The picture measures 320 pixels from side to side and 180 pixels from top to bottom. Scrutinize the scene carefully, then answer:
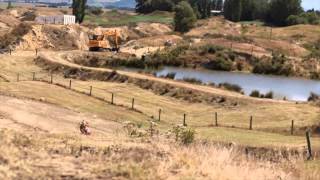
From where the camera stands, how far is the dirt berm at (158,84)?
5417 centimetres

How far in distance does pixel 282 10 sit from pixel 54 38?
8398cm

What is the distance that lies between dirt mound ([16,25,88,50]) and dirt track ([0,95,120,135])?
204ft

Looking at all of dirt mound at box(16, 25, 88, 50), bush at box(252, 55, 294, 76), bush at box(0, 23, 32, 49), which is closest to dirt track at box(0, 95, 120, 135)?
bush at box(0, 23, 32, 49)

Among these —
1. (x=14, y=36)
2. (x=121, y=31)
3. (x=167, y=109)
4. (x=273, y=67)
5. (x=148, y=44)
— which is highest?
(x=14, y=36)

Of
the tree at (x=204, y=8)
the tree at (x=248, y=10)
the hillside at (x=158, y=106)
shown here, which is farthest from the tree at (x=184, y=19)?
the tree at (x=204, y=8)

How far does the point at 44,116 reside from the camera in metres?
36.9

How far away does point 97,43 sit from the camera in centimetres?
9806

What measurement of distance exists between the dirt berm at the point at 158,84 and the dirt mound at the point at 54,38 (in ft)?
67.8

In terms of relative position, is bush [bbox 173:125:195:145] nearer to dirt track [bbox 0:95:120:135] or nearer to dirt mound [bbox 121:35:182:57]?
dirt track [bbox 0:95:120:135]

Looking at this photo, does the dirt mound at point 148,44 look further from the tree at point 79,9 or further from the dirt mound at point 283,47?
the tree at point 79,9

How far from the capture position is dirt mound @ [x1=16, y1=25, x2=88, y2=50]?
10436 centimetres

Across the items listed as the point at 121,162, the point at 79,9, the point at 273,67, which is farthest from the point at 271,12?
the point at 121,162

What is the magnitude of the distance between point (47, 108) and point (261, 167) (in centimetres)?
2751

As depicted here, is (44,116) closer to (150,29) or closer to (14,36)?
(14,36)
